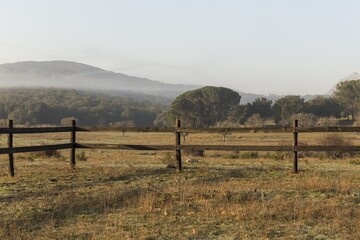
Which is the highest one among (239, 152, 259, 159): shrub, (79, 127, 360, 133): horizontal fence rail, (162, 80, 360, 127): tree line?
(162, 80, 360, 127): tree line

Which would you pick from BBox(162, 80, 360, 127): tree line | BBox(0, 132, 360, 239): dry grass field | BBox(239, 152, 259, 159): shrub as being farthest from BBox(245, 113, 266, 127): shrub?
BBox(0, 132, 360, 239): dry grass field

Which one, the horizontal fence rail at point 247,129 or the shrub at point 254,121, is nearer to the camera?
the horizontal fence rail at point 247,129

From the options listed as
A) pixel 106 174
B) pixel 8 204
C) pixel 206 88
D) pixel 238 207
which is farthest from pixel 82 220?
pixel 206 88

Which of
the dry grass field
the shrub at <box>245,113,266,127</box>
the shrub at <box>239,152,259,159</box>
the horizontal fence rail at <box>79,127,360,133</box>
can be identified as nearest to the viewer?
the dry grass field

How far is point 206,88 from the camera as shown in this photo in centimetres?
10150

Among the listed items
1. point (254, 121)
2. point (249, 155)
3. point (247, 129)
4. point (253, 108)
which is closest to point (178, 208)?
point (247, 129)

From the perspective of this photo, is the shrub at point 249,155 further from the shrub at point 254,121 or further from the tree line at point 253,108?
the tree line at point 253,108

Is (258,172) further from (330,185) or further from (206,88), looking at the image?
(206,88)

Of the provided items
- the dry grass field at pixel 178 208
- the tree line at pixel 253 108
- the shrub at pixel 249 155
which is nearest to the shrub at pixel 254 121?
the tree line at pixel 253 108

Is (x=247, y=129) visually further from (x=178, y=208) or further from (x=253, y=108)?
(x=253, y=108)

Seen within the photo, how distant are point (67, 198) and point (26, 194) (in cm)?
151

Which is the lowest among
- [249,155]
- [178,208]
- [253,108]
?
[249,155]

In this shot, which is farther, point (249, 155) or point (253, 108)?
point (253, 108)

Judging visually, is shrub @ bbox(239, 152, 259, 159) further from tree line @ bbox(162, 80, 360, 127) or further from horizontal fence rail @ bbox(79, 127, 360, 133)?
tree line @ bbox(162, 80, 360, 127)
